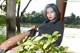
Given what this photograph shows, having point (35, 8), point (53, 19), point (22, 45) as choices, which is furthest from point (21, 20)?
point (22, 45)

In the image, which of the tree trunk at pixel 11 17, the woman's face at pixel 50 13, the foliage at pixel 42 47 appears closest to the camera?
the foliage at pixel 42 47

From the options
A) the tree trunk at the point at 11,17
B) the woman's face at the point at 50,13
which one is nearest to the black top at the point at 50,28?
the woman's face at the point at 50,13

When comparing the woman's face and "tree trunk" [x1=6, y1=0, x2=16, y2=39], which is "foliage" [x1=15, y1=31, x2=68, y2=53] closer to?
the woman's face

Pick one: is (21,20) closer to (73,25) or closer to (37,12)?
(37,12)

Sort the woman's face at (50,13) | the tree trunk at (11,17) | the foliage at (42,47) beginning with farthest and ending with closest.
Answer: the tree trunk at (11,17), the woman's face at (50,13), the foliage at (42,47)

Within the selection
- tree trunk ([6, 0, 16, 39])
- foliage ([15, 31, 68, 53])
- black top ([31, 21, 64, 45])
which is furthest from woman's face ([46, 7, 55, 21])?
tree trunk ([6, 0, 16, 39])

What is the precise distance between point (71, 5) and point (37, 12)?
1.57 metres

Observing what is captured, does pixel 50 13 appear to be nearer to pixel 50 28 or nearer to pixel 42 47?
pixel 50 28

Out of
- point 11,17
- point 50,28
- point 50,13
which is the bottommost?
point 11,17

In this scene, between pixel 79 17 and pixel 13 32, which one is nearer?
pixel 13 32

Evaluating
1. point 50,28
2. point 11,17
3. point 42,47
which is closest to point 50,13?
point 50,28

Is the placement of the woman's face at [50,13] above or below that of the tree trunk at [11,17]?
above

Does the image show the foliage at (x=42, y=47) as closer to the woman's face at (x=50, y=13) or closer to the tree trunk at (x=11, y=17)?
the woman's face at (x=50, y=13)

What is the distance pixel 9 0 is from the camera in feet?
18.3
